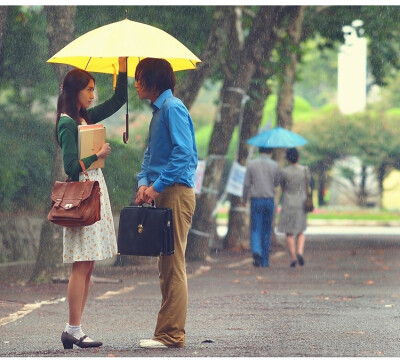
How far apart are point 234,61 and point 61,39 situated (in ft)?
23.3

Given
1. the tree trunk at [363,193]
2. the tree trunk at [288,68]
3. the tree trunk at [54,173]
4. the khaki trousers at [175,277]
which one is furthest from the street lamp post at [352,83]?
the khaki trousers at [175,277]

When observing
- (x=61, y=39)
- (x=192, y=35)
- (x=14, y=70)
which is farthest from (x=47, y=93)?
(x=61, y=39)

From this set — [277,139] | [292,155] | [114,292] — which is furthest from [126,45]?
[277,139]

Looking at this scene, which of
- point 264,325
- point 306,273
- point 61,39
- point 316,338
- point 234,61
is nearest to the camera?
point 316,338

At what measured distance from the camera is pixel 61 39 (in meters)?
13.4

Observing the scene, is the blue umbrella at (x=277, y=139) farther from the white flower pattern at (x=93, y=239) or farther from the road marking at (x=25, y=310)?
the white flower pattern at (x=93, y=239)

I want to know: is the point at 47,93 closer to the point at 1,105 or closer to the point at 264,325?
the point at 1,105

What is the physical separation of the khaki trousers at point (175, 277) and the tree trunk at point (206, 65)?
897 centimetres

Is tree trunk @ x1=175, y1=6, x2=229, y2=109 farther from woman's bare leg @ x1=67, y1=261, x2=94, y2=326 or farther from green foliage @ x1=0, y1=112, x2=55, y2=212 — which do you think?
woman's bare leg @ x1=67, y1=261, x2=94, y2=326

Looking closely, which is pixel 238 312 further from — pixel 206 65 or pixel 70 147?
pixel 206 65

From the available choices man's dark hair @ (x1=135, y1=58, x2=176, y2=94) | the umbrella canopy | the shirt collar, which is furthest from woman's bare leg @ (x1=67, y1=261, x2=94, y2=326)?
the umbrella canopy

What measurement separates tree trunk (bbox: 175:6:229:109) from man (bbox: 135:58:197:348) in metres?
8.85

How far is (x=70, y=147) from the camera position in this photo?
24.3 ft

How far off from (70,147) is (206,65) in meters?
9.53
